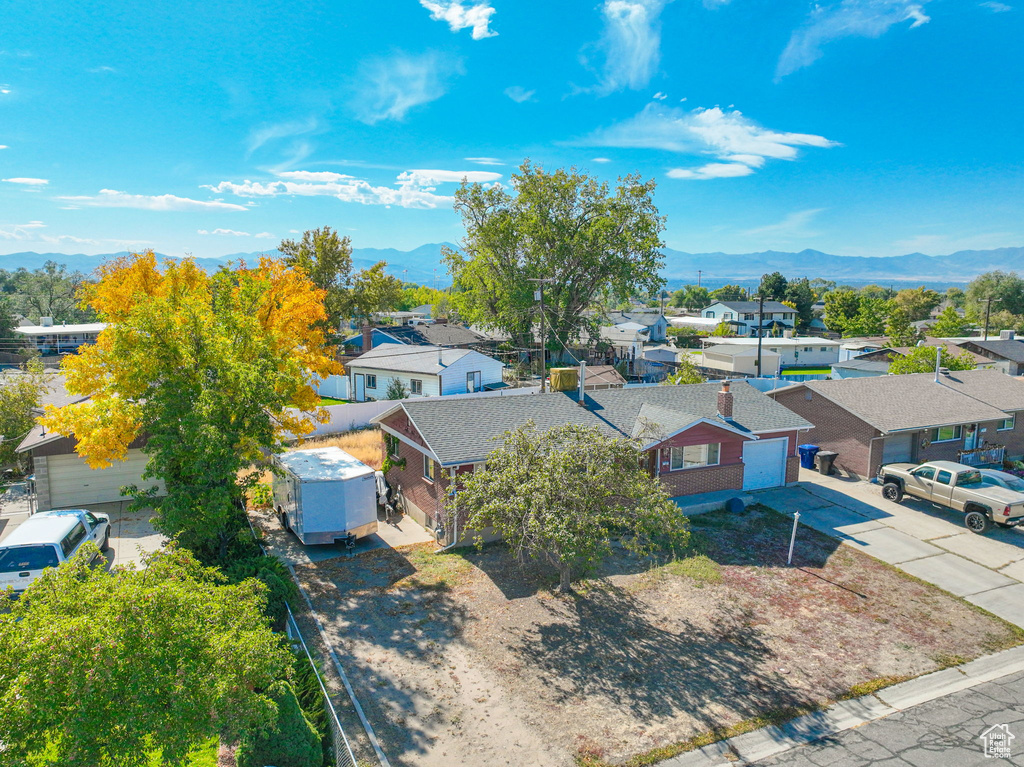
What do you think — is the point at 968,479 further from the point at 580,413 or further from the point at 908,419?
the point at 580,413

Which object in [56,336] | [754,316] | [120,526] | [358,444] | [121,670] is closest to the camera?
[121,670]

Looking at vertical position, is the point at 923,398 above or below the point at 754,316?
below

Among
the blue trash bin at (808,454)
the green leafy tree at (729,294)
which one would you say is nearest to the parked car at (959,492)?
the blue trash bin at (808,454)

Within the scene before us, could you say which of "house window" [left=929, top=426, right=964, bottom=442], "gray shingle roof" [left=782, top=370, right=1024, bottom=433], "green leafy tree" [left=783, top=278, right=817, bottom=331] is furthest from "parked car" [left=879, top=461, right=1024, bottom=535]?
"green leafy tree" [left=783, top=278, right=817, bottom=331]

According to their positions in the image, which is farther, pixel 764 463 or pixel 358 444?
pixel 358 444

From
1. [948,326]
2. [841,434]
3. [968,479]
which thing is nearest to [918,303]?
[948,326]

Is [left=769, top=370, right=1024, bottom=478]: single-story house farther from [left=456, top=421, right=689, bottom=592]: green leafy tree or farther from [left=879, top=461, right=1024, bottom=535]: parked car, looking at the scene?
[left=456, top=421, right=689, bottom=592]: green leafy tree

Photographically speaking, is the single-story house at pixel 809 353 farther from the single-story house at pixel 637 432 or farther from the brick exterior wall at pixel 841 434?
the single-story house at pixel 637 432
